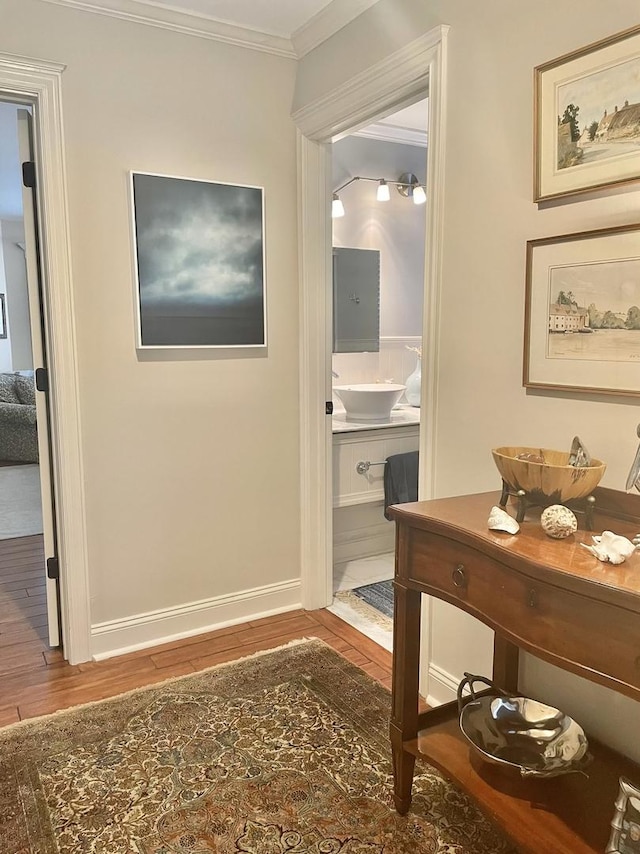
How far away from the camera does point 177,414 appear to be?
2762 millimetres

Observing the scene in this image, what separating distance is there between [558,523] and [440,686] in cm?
118

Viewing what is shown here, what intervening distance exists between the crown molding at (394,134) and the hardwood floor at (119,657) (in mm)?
2699

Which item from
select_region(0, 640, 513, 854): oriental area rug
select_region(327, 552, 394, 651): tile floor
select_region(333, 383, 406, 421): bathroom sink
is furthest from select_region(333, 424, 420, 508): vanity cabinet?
select_region(0, 640, 513, 854): oriental area rug

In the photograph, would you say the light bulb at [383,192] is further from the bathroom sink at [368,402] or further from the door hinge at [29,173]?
the door hinge at [29,173]

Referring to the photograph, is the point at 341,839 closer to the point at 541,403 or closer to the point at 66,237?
the point at 541,403

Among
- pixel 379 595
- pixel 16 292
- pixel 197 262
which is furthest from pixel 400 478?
pixel 16 292

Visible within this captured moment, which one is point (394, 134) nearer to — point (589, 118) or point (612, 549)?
point (589, 118)

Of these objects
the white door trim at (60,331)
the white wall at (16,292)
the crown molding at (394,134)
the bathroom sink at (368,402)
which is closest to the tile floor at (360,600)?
the bathroom sink at (368,402)

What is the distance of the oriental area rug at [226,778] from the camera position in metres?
1.69

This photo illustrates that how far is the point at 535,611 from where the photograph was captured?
128cm

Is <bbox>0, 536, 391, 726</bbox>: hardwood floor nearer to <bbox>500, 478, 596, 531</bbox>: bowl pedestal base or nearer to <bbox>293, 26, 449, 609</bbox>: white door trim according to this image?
<bbox>293, 26, 449, 609</bbox>: white door trim

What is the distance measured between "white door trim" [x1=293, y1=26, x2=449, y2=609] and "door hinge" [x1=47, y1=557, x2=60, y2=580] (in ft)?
3.59

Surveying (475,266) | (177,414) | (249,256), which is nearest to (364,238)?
(249,256)

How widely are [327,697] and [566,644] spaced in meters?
1.32
